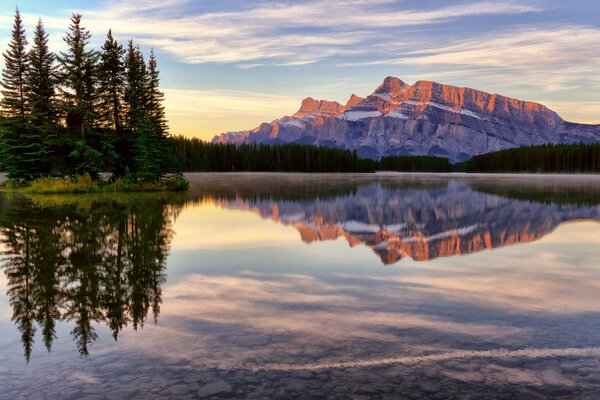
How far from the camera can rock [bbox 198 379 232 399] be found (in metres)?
5.39

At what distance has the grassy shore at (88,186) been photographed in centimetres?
4341

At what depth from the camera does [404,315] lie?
8.38m

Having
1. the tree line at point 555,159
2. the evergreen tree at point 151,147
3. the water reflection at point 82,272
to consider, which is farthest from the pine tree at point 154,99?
the tree line at point 555,159

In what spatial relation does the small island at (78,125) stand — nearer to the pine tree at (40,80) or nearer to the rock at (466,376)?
the pine tree at (40,80)

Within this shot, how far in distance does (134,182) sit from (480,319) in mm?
44498

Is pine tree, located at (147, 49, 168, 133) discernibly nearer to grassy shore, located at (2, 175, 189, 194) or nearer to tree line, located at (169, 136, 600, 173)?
grassy shore, located at (2, 175, 189, 194)

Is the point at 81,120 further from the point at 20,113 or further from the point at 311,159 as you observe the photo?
the point at 311,159

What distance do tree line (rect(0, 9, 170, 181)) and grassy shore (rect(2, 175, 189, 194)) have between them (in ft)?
3.68

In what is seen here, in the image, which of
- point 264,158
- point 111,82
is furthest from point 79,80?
point 264,158

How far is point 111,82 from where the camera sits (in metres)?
50.1

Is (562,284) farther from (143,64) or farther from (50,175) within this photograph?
(143,64)

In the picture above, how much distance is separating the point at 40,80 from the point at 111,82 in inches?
297

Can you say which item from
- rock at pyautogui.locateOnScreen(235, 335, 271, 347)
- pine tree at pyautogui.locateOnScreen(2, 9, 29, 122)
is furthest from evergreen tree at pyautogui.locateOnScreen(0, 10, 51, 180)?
rock at pyautogui.locateOnScreen(235, 335, 271, 347)

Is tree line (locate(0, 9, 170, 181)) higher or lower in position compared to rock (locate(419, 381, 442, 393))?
higher
